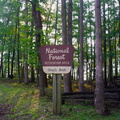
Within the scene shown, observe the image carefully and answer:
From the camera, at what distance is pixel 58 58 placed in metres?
7.23

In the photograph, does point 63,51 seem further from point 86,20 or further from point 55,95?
point 86,20

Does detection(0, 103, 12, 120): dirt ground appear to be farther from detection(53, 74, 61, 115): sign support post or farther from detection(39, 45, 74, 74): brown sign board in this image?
detection(39, 45, 74, 74): brown sign board

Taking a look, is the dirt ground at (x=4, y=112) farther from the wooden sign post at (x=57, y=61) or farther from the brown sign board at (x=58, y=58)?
the brown sign board at (x=58, y=58)

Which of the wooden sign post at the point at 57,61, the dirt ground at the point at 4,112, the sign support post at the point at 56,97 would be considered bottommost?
the dirt ground at the point at 4,112

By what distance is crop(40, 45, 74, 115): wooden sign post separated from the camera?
7.20m

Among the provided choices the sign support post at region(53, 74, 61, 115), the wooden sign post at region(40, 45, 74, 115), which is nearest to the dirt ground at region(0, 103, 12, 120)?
the sign support post at region(53, 74, 61, 115)

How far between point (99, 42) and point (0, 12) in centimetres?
1771

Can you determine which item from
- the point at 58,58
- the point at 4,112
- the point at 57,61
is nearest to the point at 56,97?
the point at 57,61

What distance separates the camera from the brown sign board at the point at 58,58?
283 inches

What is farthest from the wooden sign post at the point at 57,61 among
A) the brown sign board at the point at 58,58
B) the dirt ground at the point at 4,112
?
the dirt ground at the point at 4,112

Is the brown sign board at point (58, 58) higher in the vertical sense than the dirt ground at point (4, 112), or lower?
higher

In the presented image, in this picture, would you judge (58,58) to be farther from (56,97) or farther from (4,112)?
(4,112)

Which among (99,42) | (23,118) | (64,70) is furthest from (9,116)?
(99,42)

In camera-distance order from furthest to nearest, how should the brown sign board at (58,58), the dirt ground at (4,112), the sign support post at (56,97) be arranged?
the dirt ground at (4,112) → the sign support post at (56,97) → the brown sign board at (58,58)
